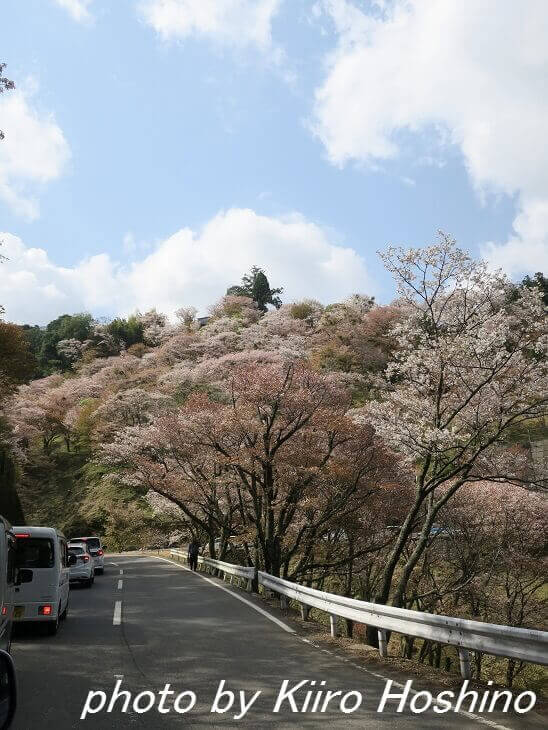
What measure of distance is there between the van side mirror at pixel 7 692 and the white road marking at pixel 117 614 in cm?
879

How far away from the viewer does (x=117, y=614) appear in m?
13.1

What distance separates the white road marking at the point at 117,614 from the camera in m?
11.9

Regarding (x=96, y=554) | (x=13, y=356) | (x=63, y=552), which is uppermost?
(x=13, y=356)

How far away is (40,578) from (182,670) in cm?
409

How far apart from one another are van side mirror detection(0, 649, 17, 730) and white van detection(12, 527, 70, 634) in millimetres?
6821

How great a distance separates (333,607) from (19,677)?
204 inches

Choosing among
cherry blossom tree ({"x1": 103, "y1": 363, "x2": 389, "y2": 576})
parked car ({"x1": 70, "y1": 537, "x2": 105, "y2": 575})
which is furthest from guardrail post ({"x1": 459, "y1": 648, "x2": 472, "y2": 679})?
parked car ({"x1": 70, "y1": 537, "x2": 105, "y2": 575})

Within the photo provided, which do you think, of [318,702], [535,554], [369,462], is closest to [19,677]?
[318,702]

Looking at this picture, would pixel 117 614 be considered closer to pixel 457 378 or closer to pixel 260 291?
pixel 457 378

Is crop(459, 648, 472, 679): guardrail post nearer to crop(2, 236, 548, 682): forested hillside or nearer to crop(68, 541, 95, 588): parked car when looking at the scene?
crop(2, 236, 548, 682): forested hillside

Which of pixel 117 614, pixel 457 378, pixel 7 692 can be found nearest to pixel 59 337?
pixel 117 614

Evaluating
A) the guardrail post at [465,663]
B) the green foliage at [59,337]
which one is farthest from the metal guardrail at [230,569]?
the green foliage at [59,337]

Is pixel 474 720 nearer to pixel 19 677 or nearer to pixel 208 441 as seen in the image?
pixel 19 677

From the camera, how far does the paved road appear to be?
5.48 metres
